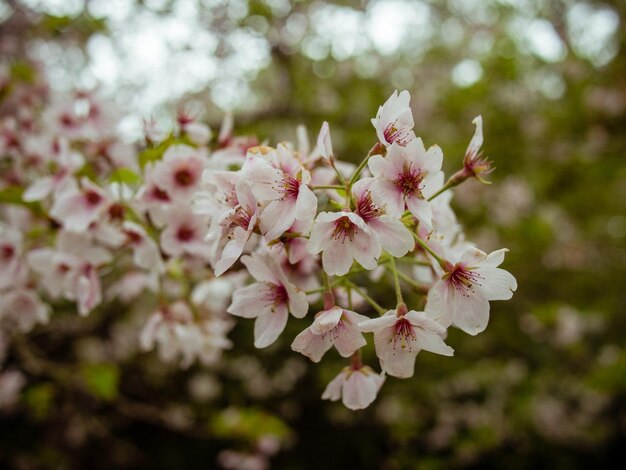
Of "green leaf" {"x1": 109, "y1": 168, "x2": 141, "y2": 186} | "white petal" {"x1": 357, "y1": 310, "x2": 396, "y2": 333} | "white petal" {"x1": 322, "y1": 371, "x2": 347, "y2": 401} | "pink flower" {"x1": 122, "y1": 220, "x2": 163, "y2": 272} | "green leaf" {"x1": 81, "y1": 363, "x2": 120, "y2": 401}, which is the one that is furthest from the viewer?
"green leaf" {"x1": 81, "y1": 363, "x2": 120, "y2": 401}

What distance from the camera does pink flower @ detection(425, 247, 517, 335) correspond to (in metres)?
1.12

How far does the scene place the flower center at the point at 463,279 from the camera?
1.13 meters

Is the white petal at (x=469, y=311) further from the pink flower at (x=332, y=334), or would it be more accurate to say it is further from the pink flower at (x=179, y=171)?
the pink flower at (x=179, y=171)

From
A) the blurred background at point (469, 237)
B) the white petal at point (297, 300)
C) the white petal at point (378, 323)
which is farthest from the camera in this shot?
the blurred background at point (469, 237)

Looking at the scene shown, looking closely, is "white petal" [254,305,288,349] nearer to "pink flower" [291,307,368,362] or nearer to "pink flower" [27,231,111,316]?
"pink flower" [291,307,368,362]

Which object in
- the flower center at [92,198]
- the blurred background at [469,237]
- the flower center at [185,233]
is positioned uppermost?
the flower center at [92,198]

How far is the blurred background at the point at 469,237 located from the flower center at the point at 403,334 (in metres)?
3.42

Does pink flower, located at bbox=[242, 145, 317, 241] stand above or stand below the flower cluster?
above

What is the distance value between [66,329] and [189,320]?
12.7 feet

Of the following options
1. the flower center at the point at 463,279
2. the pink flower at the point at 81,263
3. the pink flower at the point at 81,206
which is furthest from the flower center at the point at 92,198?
the flower center at the point at 463,279

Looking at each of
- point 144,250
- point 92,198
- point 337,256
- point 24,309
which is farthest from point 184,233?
point 24,309

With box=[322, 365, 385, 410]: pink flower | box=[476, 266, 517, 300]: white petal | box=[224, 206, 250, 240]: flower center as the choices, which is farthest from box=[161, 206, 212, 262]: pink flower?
box=[476, 266, 517, 300]: white petal

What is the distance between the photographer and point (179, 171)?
1.57 meters

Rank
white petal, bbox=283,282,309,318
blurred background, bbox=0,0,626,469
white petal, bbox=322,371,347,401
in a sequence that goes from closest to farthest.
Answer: white petal, bbox=283,282,309,318
white petal, bbox=322,371,347,401
blurred background, bbox=0,0,626,469
